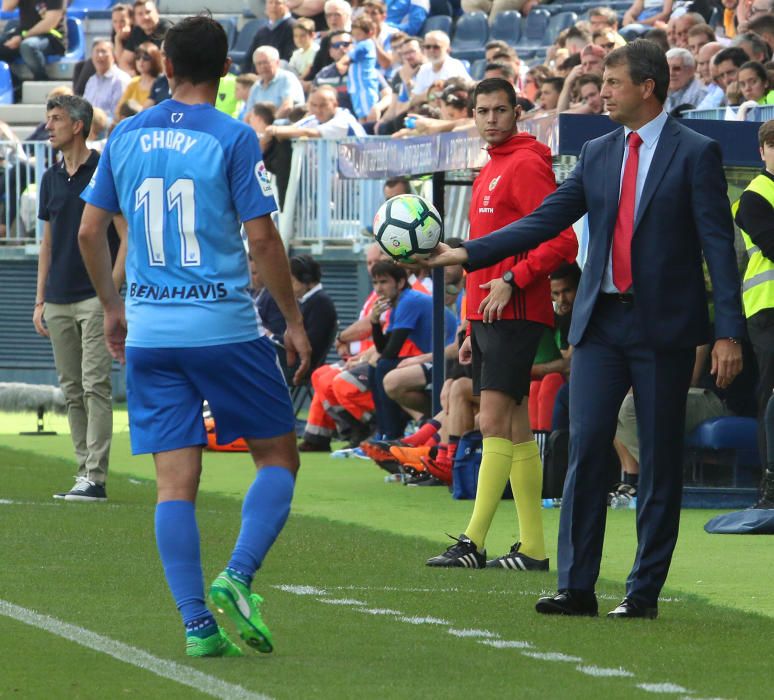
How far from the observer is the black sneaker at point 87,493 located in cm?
1086

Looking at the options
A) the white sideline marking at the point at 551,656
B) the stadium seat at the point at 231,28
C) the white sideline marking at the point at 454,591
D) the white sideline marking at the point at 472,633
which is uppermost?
the stadium seat at the point at 231,28

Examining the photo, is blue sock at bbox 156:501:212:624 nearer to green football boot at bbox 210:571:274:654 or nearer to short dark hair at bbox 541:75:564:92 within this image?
green football boot at bbox 210:571:274:654

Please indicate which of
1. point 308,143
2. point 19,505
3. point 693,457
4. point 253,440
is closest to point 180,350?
point 253,440

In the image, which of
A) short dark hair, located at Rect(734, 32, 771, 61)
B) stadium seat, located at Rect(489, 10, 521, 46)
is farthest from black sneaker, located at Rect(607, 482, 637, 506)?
stadium seat, located at Rect(489, 10, 521, 46)

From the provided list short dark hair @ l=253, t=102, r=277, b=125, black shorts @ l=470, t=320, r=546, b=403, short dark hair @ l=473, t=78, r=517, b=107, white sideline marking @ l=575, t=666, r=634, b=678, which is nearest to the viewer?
white sideline marking @ l=575, t=666, r=634, b=678

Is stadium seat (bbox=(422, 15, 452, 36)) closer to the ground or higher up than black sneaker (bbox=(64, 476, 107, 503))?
higher up

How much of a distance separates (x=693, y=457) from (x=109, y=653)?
633cm

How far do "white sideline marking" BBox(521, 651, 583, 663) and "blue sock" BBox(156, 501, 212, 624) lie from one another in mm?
1032

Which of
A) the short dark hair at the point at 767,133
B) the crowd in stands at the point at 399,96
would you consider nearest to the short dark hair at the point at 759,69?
the crowd in stands at the point at 399,96

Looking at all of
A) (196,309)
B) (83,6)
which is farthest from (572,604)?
(83,6)

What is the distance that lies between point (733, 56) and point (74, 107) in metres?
5.65

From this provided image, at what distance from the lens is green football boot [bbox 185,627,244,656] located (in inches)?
224

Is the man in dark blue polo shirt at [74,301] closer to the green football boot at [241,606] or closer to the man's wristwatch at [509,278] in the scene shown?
the man's wristwatch at [509,278]

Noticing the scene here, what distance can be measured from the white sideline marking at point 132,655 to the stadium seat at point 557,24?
1740 centimetres
